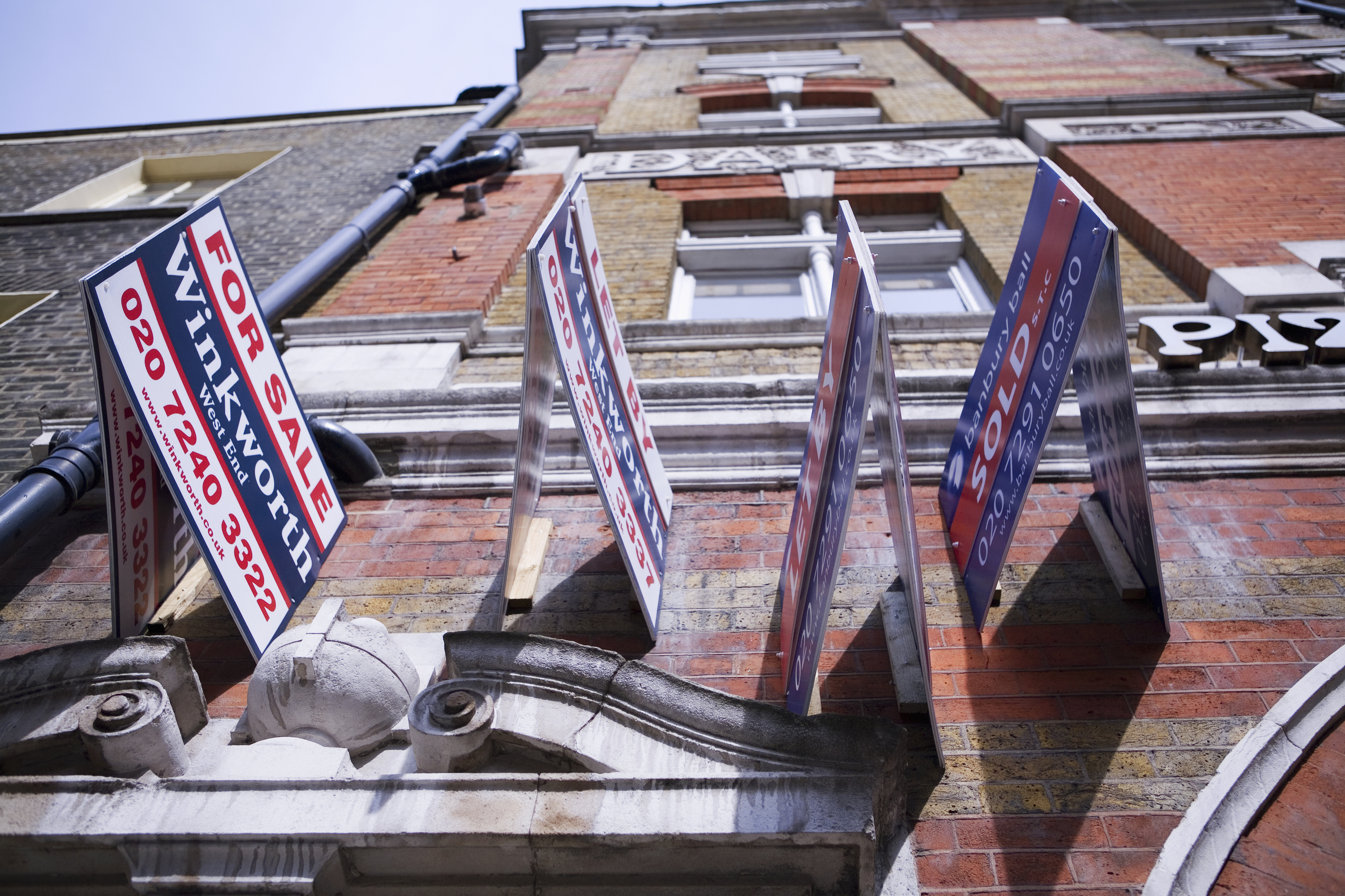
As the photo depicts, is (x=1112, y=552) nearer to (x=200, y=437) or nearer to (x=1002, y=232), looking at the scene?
(x=200, y=437)

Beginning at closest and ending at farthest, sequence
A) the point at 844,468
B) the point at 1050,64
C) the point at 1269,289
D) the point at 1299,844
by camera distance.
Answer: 1. the point at 1299,844
2. the point at 844,468
3. the point at 1269,289
4. the point at 1050,64

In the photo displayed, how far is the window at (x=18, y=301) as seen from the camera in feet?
25.1

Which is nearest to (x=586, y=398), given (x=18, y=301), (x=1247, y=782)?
(x=1247, y=782)

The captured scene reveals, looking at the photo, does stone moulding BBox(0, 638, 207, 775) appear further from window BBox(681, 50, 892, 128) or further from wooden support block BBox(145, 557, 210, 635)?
window BBox(681, 50, 892, 128)

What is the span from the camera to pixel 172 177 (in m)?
11.3

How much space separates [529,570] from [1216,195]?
6.35 metres

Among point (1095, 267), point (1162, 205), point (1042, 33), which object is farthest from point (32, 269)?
point (1042, 33)

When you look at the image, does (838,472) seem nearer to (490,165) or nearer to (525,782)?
(525,782)

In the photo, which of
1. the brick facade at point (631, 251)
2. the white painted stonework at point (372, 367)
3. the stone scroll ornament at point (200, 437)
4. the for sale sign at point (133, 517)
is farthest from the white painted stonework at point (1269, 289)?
the for sale sign at point (133, 517)

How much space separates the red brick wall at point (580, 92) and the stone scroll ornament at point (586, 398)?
6532 millimetres

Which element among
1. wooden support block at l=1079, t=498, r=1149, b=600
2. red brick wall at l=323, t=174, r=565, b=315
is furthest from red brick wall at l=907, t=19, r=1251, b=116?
wooden support block at l=1079, t=498, r=1149, b=600

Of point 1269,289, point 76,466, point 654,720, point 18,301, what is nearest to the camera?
point 654,720

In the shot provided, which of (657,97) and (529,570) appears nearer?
(529,570)

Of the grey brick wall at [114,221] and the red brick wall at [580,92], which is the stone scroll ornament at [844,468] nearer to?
the grey brick wall at [114,221]
